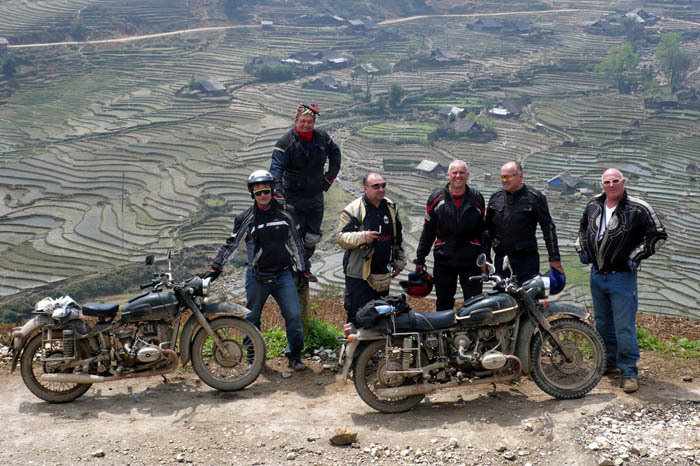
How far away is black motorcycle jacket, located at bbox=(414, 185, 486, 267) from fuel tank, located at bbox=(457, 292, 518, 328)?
684mm

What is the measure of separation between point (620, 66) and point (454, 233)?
75.5m

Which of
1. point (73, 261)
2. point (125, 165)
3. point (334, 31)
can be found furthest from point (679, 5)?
point (73, 261)

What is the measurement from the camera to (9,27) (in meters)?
73.8

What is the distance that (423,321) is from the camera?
17.2 ft

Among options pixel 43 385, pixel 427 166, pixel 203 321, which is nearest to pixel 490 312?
pixel 203 321

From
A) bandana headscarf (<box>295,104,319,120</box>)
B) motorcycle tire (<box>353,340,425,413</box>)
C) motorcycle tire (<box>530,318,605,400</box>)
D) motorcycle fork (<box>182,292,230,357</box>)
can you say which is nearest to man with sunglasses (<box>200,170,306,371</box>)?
motorcycle fork (<box>182,292,230,357</box>)

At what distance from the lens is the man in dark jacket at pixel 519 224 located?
5715mm

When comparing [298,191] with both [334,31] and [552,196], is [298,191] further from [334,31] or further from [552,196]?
[334,31]

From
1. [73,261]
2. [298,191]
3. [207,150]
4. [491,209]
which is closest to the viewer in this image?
[491,209]

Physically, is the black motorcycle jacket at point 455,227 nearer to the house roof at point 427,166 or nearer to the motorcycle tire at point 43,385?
the motorcycle tire at point 43,385

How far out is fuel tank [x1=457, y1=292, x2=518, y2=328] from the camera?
524 cm

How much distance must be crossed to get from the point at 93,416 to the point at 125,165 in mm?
45365

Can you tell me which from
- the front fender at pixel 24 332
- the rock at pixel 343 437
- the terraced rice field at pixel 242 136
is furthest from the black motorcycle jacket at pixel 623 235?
the terraced rice field at pixel 242 136

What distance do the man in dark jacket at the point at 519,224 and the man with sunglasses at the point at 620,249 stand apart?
30 centimetres
